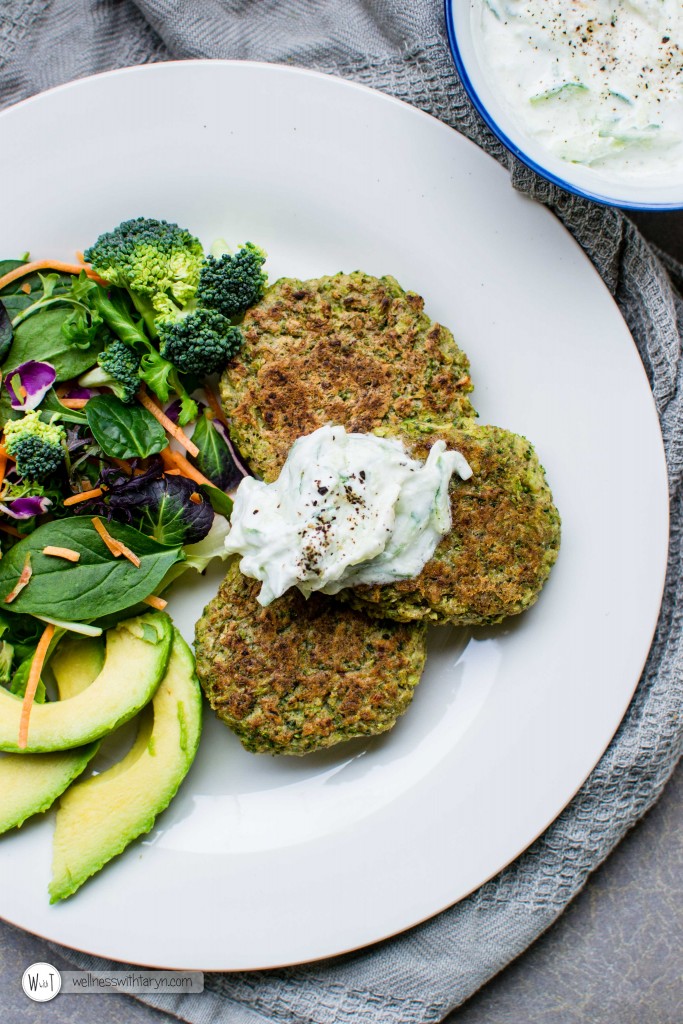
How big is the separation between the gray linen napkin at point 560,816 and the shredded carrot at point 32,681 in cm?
106

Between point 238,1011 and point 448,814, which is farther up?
point 448,814

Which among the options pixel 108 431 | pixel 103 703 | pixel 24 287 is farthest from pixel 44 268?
pixel 103 703

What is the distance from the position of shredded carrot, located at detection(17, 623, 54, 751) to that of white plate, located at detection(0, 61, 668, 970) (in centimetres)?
46

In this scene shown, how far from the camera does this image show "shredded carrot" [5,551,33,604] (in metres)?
3.09

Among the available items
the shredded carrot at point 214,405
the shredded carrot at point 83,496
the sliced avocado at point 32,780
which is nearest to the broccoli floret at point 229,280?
the shredded carrot at point 214,405

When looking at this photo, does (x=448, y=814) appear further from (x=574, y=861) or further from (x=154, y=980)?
(x=154, y=980)

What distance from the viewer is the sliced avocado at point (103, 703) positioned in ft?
10.0

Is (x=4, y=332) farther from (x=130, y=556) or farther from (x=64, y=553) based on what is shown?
(x=130, y=556)

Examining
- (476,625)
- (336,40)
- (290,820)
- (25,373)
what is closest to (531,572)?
(476,625)

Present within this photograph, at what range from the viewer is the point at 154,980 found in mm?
3314

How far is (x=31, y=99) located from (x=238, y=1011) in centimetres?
387

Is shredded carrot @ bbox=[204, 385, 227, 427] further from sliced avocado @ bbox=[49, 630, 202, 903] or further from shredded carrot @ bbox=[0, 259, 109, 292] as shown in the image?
sliced avocado @ bbox=[49, 630, 202, 903]

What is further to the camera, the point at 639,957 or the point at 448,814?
the point at 639,957

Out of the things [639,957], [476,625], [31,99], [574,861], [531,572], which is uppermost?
[31,99]
